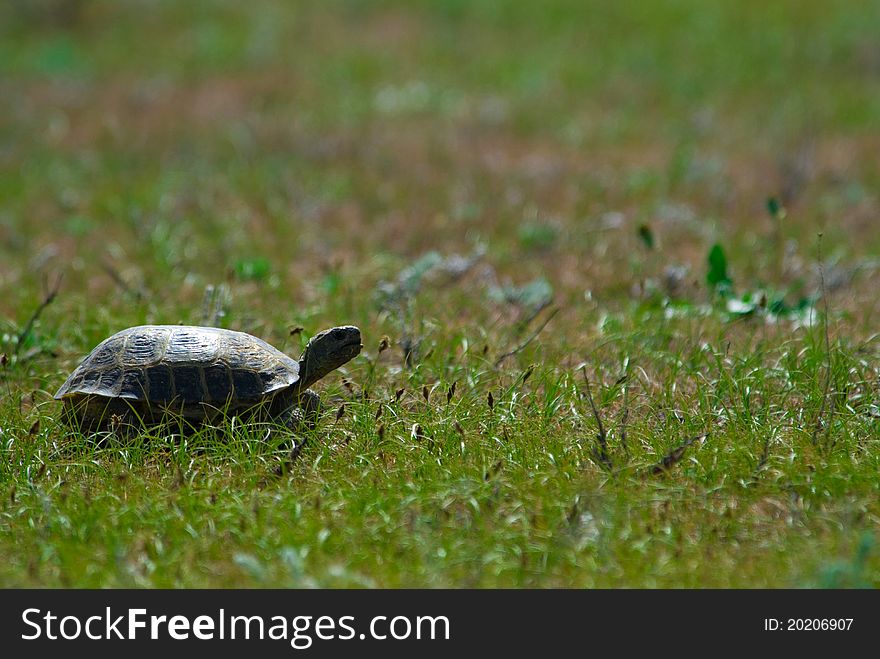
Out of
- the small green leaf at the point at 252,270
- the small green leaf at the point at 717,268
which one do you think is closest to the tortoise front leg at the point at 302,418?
the small green leaf at the point at 252,270

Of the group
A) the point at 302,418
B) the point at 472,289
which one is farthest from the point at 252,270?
the point at 302,418

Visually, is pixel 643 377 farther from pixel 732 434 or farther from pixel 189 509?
pixel 189 509

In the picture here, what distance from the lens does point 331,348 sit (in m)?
4.49

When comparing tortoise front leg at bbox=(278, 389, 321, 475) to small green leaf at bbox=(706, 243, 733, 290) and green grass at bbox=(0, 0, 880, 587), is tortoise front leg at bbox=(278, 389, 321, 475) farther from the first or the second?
small green leaf at bbox=(706, 243, 733, 290)

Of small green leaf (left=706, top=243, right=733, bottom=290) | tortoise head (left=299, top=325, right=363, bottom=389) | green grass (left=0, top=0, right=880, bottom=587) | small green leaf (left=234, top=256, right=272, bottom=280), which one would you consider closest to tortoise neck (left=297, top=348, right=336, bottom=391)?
tortoise head (left=299, top=325, right=363, bottom=389)

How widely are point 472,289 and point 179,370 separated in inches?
113

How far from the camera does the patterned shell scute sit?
14.4 ft

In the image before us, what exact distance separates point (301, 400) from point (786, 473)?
2185 millimetres

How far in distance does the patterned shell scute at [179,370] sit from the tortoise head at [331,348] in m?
0.11

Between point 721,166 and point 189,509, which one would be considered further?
point 721,166

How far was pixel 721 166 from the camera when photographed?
10273mm
